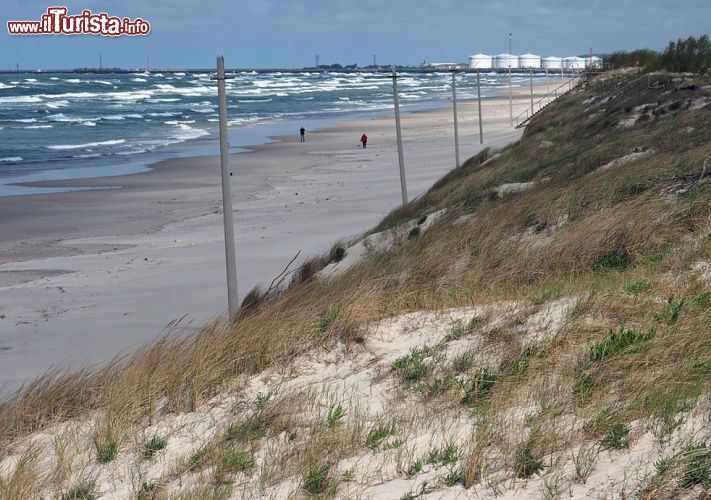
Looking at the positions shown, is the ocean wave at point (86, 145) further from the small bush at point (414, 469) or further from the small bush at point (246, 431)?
the small bush at point (414, 469)

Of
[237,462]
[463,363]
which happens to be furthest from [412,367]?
[237,462]

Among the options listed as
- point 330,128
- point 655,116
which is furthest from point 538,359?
point 330,128

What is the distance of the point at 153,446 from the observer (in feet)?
19.1

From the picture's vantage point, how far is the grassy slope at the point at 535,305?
210 inches

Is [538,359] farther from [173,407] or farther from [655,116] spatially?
[655,116]

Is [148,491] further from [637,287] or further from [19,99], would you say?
[19,99]

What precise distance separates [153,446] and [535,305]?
10.4 feet

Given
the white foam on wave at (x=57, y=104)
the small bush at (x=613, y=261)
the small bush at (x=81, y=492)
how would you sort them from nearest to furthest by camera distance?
1. the small bush at (x=81, y=492)
2. the small bush at (x=613, y=261)
3. the white foam on wave at (x=57, y=104)

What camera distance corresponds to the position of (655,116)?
797 inches

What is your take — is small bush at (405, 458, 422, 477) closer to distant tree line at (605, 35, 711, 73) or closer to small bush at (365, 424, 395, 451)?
small bush at (365, 424, 395, 451)

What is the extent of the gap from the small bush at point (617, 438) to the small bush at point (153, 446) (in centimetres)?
282

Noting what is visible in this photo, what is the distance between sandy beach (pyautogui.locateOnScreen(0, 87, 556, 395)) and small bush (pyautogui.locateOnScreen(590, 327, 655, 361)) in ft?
23.0

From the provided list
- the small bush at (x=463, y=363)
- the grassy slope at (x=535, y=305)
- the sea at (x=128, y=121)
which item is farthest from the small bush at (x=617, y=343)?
the sea at (x=128, y=121)

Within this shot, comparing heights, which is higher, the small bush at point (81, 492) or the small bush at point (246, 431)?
the small bush at point (246, 431)
